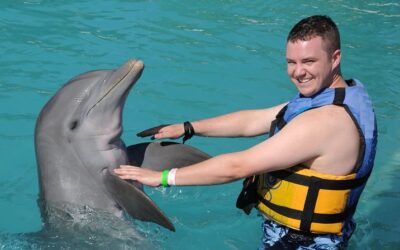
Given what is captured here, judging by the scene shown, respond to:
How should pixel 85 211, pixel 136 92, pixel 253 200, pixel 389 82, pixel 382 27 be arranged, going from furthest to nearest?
1. pixel 382 27
2. pixel 389 82
3. pixel 136 92
4. pixel 85 211
5. pixel 253 200

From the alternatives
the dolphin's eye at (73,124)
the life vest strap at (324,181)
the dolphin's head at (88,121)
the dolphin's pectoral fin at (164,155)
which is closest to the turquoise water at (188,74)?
the dolphin's pectoral fin at (164,155)

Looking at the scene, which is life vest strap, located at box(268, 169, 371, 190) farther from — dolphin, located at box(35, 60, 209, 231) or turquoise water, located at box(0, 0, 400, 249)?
turquoise water, located at box(0, 0, 400, 249)

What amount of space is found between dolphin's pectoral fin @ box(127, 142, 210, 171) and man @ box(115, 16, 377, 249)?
0.41 metres

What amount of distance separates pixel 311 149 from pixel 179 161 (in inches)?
53.2

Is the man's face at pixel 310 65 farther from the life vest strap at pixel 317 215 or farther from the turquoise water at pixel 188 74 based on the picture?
the turquoise water at pixel 188 74

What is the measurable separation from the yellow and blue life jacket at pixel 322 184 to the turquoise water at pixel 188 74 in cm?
139

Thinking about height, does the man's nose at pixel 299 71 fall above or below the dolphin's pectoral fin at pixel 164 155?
above

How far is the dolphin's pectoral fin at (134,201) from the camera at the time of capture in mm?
4195

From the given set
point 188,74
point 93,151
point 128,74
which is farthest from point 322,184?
point 188,74

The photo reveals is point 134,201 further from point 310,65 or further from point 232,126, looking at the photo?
point 310,65

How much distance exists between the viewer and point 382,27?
41.5ft

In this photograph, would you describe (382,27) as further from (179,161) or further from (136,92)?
(179,161)

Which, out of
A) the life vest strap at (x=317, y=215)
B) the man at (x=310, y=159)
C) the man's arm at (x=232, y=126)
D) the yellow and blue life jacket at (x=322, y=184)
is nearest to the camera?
the man at (x=310, y=159)

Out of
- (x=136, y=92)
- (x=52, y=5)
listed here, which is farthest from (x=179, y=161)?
(x=52, y=5)
